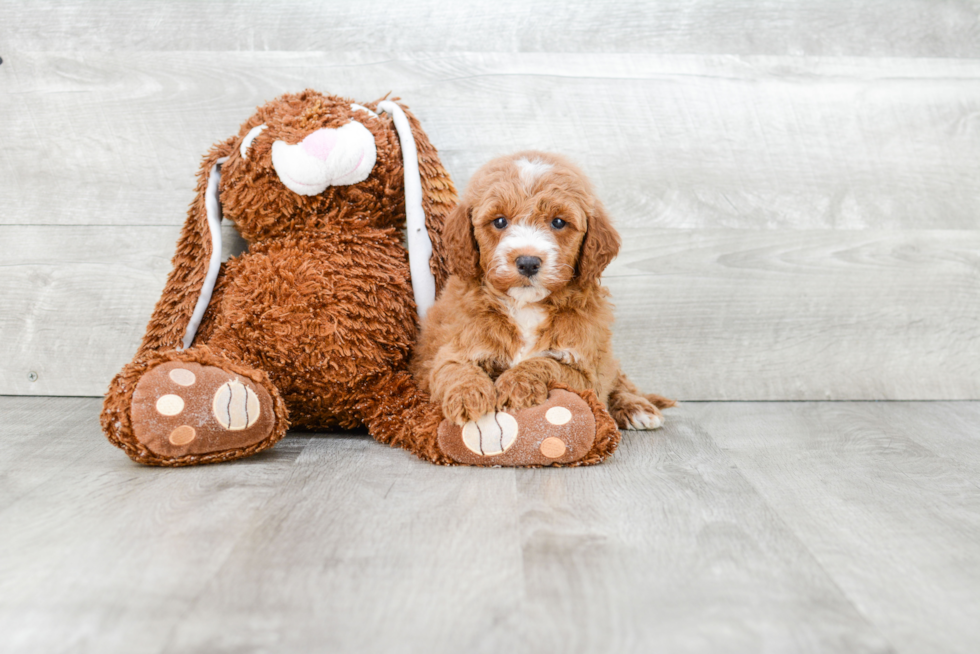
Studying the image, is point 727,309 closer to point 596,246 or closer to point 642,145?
point 642,145

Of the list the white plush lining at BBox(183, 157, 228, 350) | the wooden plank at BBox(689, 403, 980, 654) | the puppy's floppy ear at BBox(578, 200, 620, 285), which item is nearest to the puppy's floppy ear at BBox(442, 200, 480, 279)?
the puppy's floppy ear at BBox(578, 200, 620, 285)

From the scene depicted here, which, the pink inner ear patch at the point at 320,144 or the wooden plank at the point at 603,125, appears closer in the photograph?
the pink inner ear patch at the point at 320,144

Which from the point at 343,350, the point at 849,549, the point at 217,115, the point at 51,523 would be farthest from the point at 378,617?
the point at 217,115

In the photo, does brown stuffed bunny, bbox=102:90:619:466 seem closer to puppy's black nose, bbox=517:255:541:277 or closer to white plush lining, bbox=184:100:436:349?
white plush lining, bbox=184:100:436:349

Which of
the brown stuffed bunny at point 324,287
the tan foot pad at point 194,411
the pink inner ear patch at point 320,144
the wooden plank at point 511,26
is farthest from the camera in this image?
the wooden plank at point 511,26

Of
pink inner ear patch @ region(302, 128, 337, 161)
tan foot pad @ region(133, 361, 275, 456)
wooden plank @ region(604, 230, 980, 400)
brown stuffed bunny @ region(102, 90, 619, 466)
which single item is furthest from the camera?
wooden plank @ region(604, 230, 980, 400)

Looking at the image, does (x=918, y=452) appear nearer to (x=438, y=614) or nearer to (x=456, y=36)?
(x=438, y=614)

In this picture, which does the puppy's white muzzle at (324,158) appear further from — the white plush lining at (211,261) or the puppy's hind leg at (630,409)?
the puppy's hind leg at (630,409)

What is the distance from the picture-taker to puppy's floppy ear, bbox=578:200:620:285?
155 cm

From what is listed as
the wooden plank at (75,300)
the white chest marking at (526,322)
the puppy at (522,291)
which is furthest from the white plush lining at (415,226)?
the wooden plank at (75,300)

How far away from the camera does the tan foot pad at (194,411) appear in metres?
1.41

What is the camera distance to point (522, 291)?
5.05 ft

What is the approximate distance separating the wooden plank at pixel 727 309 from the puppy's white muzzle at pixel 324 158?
1.91 feet

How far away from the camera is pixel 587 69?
2.11 meters
